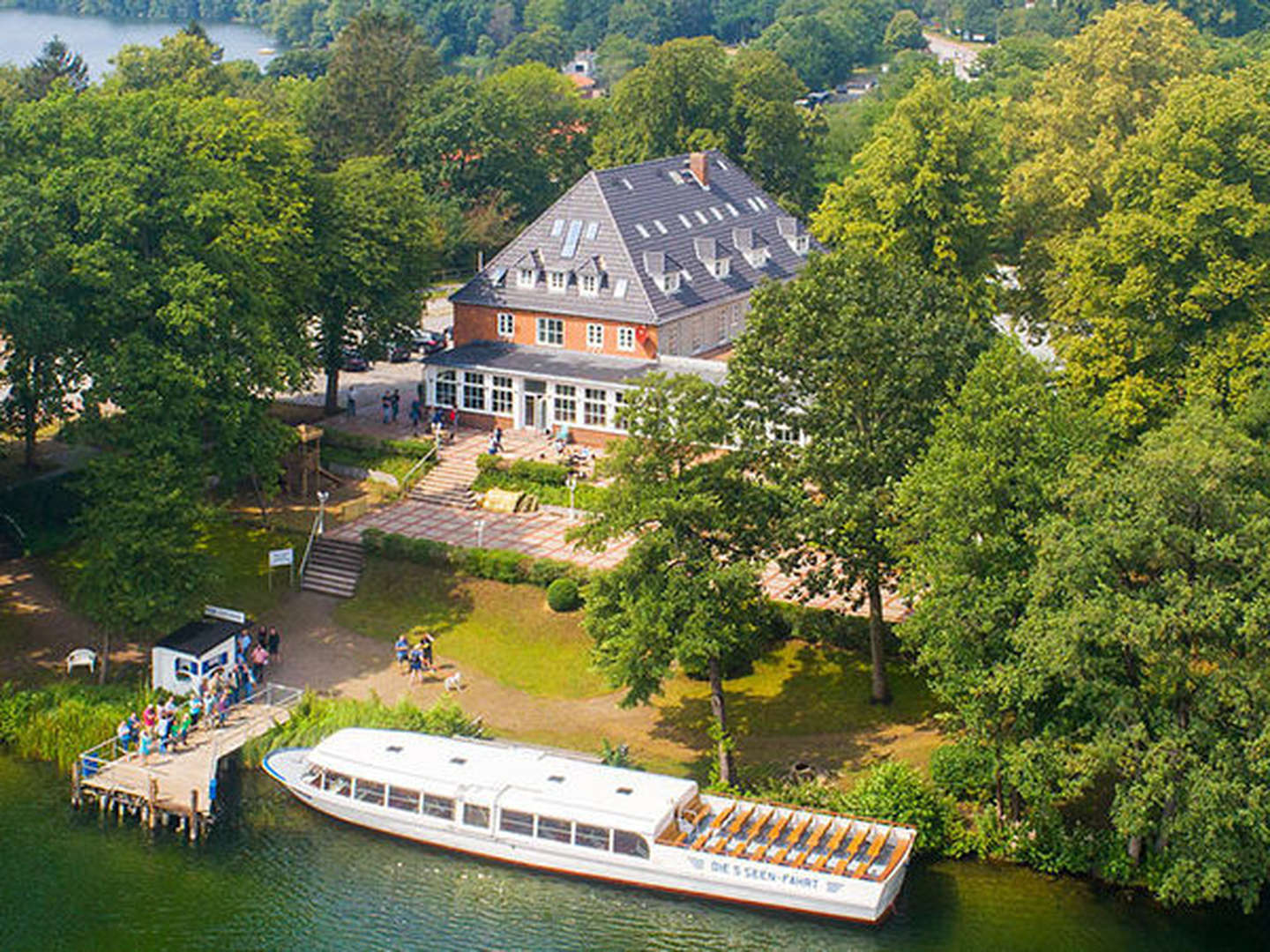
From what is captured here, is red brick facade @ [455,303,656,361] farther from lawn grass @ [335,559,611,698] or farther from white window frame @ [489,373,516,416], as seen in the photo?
lawn grass @ [335,559,611,698]

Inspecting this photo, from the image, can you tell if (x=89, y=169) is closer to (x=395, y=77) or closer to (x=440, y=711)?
(x=440, y=711)

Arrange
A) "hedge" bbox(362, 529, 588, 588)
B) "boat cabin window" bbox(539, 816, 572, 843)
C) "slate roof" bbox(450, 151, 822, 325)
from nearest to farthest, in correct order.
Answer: "boat cabin window" bbox(539, 816, 572, 843) < "hedge" bbox(362, 529, 588, 588) < "slate roof" bbox(450, 151, 822, 325)

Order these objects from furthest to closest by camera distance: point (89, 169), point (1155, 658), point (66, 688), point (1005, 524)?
point (89, 169), point (66, 688), point (1005, 524), point (1155, 658)

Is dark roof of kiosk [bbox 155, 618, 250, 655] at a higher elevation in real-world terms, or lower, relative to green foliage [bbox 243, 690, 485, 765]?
higher

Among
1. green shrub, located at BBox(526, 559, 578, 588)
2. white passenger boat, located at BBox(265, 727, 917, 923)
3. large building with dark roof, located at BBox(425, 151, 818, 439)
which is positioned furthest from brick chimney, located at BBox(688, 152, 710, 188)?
white passenger boat, located at BBox(265, 727, 917, 923)

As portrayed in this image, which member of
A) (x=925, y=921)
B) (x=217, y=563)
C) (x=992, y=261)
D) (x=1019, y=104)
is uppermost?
(x=1019, y=104)

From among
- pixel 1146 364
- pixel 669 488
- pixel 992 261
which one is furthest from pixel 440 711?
pixel 992 261

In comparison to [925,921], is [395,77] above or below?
above
